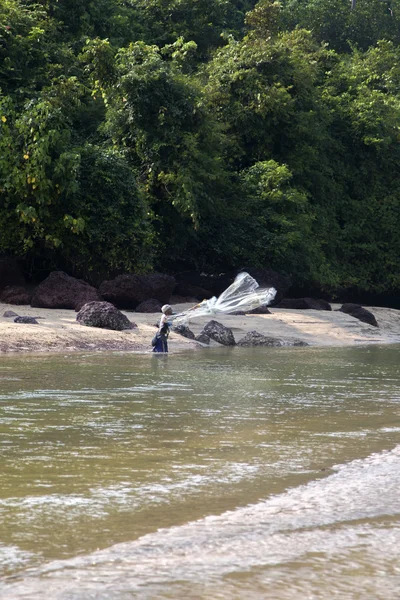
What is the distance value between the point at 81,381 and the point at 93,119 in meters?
21.3

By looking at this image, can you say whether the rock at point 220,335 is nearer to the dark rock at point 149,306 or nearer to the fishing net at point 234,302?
the fishing net at point 234,302

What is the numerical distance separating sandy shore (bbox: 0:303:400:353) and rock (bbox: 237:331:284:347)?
0.28 m

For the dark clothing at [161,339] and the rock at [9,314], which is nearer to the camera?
the dark clothing at [161,339]

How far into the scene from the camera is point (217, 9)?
41375mm

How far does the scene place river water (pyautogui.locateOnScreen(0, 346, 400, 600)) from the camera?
3.84 meters

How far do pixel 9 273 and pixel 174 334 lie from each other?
24.0ft

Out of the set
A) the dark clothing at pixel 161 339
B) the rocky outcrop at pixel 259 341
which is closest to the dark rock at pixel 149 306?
the rocky outcrop at pixel 259 341

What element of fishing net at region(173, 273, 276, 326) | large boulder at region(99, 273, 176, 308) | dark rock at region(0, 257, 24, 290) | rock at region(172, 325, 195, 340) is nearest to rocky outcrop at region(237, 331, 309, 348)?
fishing net at region(173, 273, 276, 326)

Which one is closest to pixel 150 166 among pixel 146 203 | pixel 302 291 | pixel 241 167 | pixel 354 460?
pixel 146 203

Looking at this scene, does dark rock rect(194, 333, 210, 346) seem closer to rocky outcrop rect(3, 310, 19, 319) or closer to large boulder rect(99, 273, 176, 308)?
rocky outcrop rect(3, 310, 19, 319)

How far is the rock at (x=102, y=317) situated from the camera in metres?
19.4

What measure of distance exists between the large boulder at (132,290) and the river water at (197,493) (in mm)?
14240

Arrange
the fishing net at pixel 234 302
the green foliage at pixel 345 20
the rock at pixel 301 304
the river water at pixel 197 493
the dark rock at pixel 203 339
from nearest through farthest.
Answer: the river water at pixel 197 493
the dark rock at pixel 203 339
the fishing net at pixel 234 302
the rock at pixel 301 304
the green foliage at pixel 345 20

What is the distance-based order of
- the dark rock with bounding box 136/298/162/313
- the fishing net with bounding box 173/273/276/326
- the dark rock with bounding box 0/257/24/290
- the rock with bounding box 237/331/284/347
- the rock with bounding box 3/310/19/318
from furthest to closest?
1. the dark rock with bounding box 0/257/24/290
2. the dark rock with bounding box 136/298/162/313
3. the fishing net with bounding box 173/273/276/326
4. the rock with bounding box 237/331/284/347
5. the rock with bounding box 3/310/19/318
